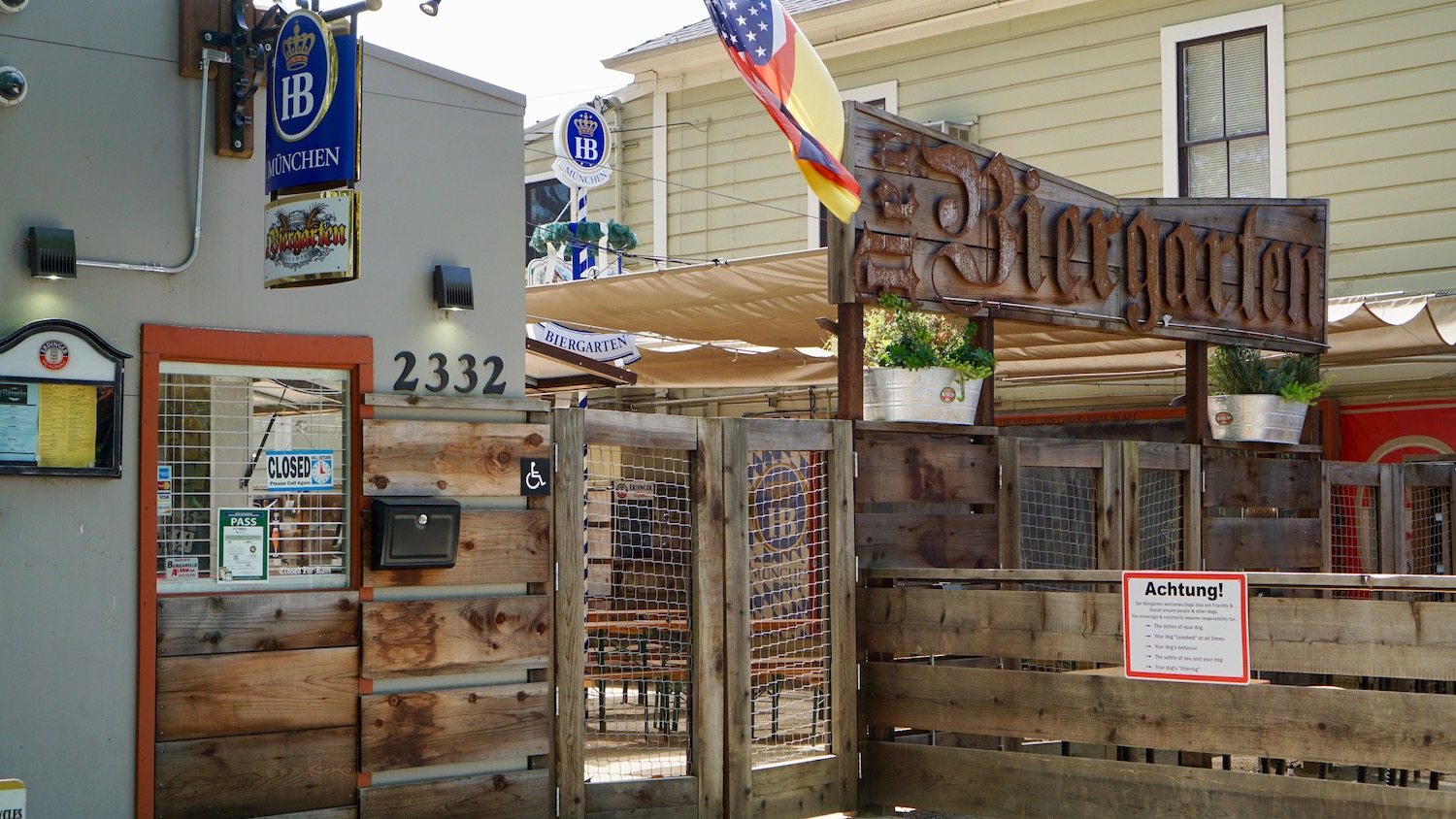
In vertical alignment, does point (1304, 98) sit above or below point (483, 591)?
above

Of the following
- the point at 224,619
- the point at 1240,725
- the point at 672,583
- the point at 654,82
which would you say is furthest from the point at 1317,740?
the point at 654,82

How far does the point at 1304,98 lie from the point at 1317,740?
27.2 ft

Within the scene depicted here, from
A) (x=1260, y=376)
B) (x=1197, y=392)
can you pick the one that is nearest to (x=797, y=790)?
(x=1197, y=392)

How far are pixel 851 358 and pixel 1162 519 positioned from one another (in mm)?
2584

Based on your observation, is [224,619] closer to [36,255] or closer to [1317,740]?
[36,255]

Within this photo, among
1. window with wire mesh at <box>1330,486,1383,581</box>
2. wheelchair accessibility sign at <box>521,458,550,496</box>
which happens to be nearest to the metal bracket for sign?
wheelchair accessibility sign at <box>521,458,550,496</box>

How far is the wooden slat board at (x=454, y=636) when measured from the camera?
6012mm

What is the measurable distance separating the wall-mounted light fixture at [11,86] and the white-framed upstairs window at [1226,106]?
10252 millimetres

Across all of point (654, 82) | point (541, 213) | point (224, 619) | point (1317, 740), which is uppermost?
point (654, 82)

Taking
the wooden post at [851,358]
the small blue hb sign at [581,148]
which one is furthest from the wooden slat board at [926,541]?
the small blue hb sign at [581,148]

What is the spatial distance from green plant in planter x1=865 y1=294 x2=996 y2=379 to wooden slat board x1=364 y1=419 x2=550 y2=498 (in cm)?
193

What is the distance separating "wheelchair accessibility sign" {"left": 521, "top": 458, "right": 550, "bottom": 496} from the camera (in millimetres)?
6434

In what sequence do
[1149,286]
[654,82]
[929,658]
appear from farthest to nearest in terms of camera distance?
[654,82] < [1149,286] < [929,658]

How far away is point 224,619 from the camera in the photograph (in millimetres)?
5688
